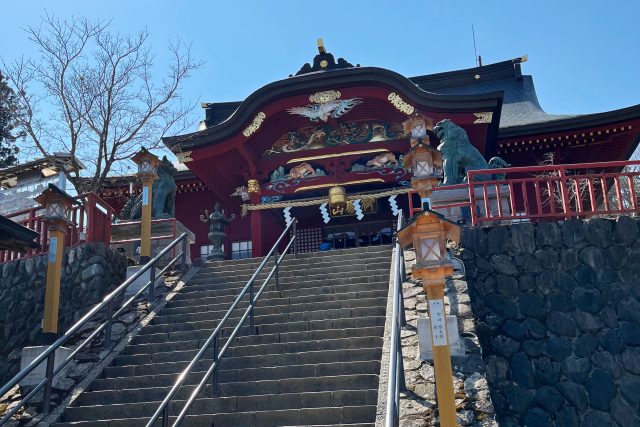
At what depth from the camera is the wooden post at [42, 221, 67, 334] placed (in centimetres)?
828

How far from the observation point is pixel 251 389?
274 inches

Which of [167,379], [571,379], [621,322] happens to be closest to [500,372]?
[571,379]

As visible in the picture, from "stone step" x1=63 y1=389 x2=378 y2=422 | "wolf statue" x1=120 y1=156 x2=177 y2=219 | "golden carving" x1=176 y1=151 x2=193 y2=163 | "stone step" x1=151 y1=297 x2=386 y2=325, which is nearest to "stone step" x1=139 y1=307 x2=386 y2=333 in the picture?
"stone step" x1=151 y1=297 x2=386 y2=325

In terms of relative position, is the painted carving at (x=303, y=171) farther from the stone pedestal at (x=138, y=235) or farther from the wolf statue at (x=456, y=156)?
the wolf statue at (x=456, y=156)

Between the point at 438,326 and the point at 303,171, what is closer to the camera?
the point at 438,326

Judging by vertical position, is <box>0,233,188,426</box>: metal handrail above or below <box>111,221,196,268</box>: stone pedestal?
below

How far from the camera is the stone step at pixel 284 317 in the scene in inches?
331

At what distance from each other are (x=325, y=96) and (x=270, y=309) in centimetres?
713

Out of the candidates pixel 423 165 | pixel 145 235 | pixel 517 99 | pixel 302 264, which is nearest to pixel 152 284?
pixel 145 235

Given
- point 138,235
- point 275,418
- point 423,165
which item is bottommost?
point 275,418

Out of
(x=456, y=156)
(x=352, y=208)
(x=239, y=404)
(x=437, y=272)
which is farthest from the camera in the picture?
(x=352, y=208)

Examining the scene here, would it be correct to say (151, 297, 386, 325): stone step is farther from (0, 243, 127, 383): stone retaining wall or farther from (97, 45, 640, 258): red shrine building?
(97, 45, 640, 258): red shrine building

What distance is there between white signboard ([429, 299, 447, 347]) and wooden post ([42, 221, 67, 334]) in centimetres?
544

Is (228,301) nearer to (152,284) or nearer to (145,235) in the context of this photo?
(152,284)
